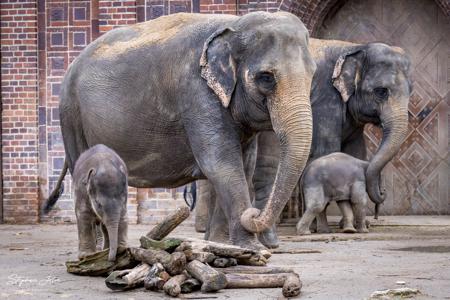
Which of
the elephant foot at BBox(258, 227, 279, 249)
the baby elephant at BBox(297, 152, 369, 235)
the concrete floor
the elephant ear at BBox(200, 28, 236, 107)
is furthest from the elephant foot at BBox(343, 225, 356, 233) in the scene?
the elephant ear at BBox(200, 28, 236, 107)

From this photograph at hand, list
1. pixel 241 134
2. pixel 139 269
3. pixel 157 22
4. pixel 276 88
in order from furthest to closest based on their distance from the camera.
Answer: pixel 157 22, pixel 241 134, pixel 276 88, pixel 139 269

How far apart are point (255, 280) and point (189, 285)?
0.42 metres

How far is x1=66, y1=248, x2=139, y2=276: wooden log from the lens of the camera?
692cm

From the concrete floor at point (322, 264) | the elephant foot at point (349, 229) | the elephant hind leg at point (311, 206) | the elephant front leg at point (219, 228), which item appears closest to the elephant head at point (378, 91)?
the elephant foot at point (349, 229)

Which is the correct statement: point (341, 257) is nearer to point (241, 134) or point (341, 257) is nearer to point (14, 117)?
point (241, 134)

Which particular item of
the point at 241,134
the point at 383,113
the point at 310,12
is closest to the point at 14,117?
the point at 310,12

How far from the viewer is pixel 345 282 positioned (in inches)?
263

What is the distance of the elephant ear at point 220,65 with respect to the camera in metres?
7.96

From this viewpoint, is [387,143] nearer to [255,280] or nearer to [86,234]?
[86,234]

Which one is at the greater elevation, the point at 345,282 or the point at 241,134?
the point at 241,134

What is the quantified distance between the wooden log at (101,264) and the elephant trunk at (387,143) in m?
4.85

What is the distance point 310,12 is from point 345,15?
77 cm

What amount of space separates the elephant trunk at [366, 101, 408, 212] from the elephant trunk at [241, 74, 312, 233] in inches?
154

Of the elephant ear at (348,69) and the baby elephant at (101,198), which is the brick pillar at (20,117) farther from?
the baby elephant at (101,198)
